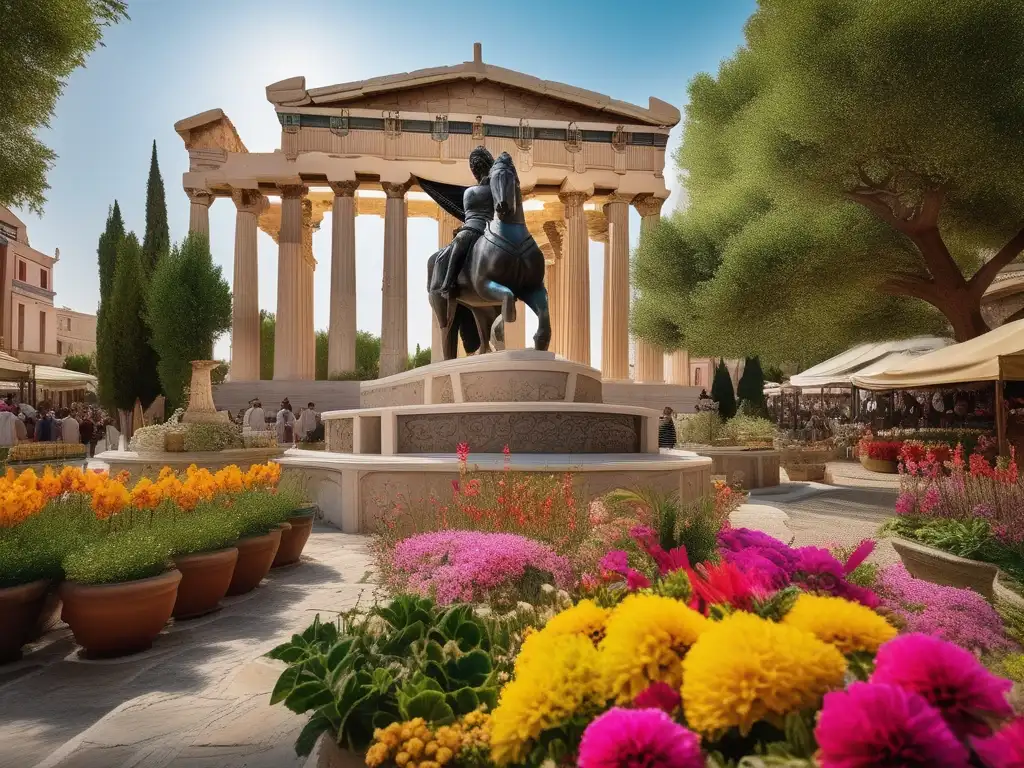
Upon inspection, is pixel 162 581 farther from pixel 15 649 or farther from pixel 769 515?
pixel 769 515

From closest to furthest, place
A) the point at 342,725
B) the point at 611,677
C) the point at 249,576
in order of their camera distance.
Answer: the point at 611,677 → the point at 342,725 → the point at 249,576

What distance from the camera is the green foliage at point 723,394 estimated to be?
24703 mm

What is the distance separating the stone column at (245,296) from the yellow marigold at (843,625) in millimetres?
31044

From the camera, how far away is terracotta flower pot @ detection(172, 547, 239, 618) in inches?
193

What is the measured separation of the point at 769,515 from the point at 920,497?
4.59 meters

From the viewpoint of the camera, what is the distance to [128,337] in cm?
2895

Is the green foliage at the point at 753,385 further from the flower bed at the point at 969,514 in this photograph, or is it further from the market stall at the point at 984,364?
the flower bed at the point at 969,514

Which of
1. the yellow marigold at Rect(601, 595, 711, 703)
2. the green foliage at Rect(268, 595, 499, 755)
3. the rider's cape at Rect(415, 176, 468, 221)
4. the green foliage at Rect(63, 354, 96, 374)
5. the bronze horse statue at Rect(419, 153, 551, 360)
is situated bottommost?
the green foliage at Rect(268, 595, 499, 755)

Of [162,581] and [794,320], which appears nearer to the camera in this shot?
[162,581]

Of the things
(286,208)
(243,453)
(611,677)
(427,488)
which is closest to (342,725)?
(611,677)

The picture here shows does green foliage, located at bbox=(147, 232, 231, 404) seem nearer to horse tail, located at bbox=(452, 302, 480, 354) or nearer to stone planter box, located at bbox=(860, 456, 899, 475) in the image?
horse tail, located at bbox=(452, 302, 480, 354)

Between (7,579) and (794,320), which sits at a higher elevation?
(794,320)

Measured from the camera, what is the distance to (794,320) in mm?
17141

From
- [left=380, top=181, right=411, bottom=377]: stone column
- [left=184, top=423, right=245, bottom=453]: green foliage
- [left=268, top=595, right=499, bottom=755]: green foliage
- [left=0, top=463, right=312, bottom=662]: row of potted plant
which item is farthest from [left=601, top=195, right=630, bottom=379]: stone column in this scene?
[left=268, top=595, right=499, bottom=755]: green foliage
